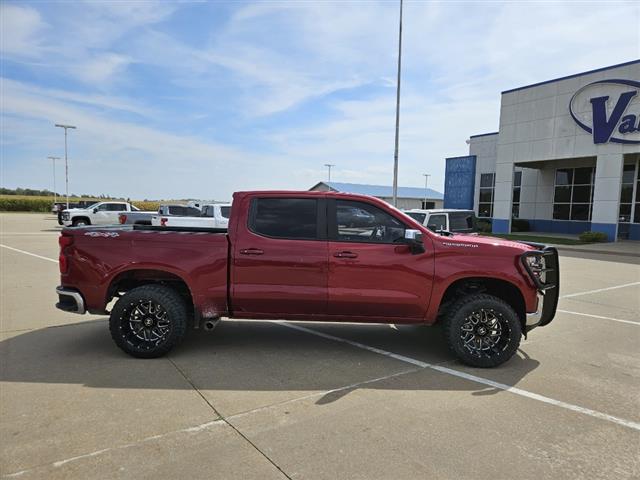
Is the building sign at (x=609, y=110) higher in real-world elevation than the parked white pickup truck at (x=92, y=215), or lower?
higher

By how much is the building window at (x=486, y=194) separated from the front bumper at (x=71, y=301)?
112 feet

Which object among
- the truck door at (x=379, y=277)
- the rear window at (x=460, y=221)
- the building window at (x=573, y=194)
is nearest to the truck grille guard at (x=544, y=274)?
the truck door at (x=379, y=277)

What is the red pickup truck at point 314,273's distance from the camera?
4.96 m

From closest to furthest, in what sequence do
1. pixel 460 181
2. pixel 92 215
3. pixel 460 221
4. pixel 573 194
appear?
pixel 460 221, pixel 92 215, pixel 573 194, pixel 460 181

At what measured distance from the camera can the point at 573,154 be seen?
25.1 metres

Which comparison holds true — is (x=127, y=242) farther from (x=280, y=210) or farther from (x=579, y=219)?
(x=579, y=219)

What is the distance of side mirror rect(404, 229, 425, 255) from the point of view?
4.80m

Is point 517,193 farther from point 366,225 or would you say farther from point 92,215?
point 366,225

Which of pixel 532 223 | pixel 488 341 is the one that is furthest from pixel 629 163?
pixel 488 341

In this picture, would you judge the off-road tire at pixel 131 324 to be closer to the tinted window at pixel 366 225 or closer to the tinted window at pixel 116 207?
the tinted window at pixel 366 225

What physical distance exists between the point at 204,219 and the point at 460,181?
27488mm

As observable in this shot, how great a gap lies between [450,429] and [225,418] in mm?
1775

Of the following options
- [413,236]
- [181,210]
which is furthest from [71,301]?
[181,210]

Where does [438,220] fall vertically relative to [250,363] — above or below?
above
